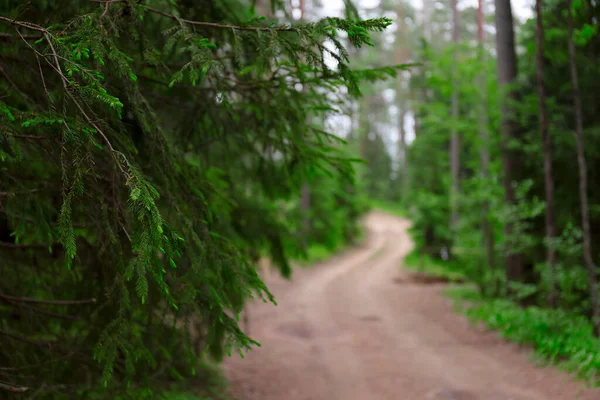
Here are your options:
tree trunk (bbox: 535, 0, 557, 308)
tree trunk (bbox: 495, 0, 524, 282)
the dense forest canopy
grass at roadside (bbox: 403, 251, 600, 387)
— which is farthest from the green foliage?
tree trunk (bbox: 495, 0, 524, 282)

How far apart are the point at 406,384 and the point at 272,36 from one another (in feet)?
18.7

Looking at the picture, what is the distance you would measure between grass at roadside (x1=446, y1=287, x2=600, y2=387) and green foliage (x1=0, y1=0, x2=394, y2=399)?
4.56m

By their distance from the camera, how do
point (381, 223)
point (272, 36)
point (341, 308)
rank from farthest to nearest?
point (381, 223)
point (341, 308)
point (272, 36)

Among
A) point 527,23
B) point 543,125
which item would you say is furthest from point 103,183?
point 527,23

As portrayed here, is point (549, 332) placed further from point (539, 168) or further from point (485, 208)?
point (485, 208)

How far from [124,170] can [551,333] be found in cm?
749

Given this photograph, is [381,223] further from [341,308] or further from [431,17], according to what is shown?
[341,308]

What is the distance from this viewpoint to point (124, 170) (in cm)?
310

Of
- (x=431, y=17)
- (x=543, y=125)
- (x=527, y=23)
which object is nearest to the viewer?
(x=543, y=125)

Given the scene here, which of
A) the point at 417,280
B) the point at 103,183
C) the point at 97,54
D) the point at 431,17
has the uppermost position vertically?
the point at 431,17

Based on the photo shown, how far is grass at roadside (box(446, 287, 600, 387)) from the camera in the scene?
6.29 meters

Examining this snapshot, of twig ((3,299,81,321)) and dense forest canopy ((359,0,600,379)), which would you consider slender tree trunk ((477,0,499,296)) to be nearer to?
dense forest canopy ((359,0,600,379))

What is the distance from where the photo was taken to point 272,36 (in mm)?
3256

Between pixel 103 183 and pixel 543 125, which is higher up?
pixel 543 125
